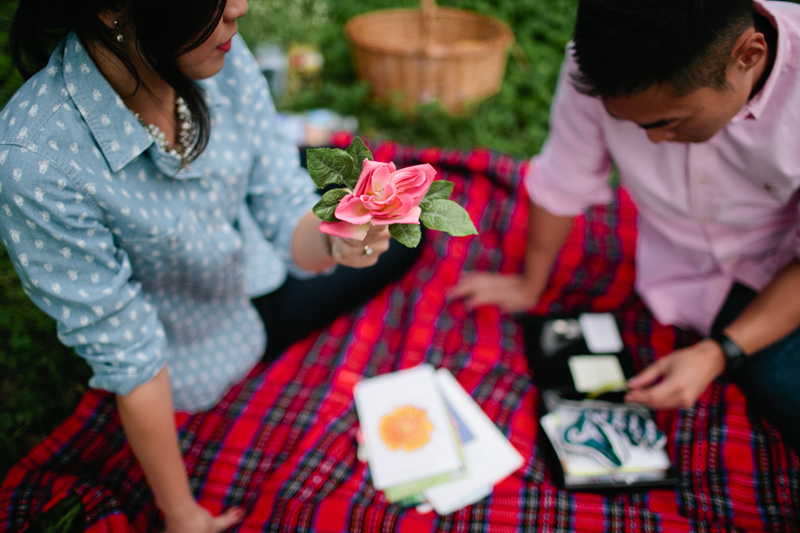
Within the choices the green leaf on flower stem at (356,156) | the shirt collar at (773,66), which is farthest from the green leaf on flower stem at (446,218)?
the shirt collar at (773,66)

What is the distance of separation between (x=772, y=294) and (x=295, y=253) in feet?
4.62

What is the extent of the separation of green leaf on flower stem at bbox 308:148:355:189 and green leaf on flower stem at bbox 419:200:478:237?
0.51 feet

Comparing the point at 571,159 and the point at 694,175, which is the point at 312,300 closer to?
the point at 571,159

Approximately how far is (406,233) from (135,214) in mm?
641

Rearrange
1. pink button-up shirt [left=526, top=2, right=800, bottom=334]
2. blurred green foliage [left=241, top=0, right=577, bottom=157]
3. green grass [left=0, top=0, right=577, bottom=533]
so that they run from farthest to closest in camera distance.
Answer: blurred green foliage [left=241, top=0, right=577, bottom=157], green grass [left=0, top=0, right=577, bottom=533], pink button-up shirt [left=526, top=2, right=800, bottom=334]

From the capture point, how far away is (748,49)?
1.11 meters

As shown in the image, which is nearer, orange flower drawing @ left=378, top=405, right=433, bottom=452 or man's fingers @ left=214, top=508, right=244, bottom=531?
man's fingers @ left=214, top=508, right=244, bottom=531

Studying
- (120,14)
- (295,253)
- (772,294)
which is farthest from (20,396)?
(772,294)

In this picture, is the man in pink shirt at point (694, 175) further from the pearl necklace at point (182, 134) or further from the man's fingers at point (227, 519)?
the man's fingers at point (227, 519)

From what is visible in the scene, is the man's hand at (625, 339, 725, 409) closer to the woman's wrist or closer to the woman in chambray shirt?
the woman in chambray shirt

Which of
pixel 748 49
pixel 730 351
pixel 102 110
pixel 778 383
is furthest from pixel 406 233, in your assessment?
pixel 778 383

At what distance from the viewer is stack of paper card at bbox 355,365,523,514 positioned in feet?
4.92

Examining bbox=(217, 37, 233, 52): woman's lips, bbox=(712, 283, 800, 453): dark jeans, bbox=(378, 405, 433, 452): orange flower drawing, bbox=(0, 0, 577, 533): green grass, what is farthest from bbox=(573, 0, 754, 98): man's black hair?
bbox=(0, 0, 577, 533): green grass

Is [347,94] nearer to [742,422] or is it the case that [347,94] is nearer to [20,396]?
[20,396]
